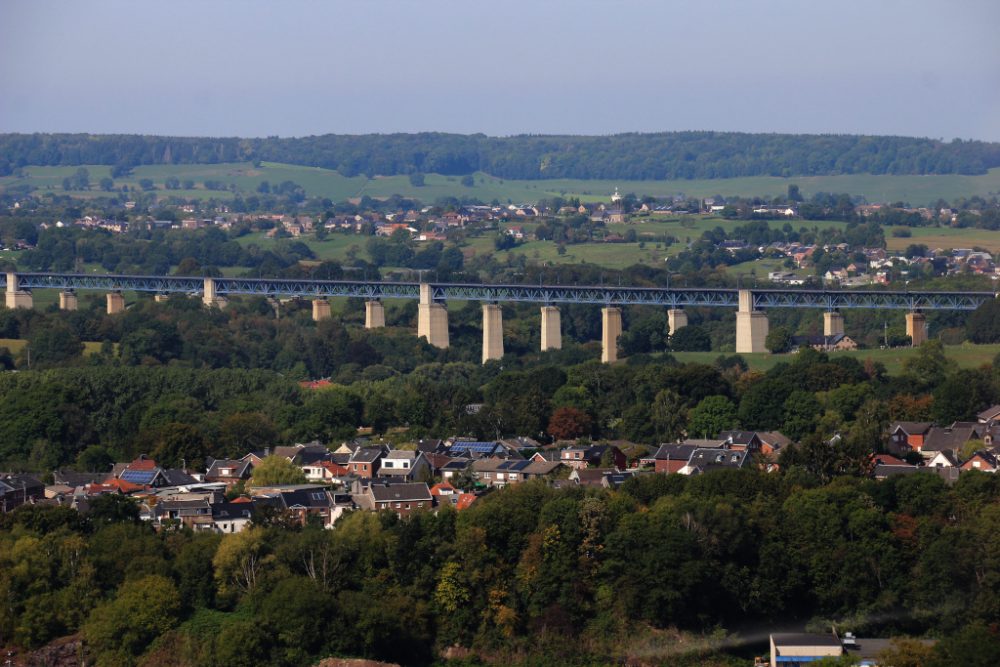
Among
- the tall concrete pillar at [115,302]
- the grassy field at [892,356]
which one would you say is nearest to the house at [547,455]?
the grassy field at [892,356]

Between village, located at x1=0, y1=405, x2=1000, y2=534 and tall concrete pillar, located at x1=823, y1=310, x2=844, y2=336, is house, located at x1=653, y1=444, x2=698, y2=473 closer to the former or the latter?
village, located at x1=0, y1=405, x2=1000, y2=534

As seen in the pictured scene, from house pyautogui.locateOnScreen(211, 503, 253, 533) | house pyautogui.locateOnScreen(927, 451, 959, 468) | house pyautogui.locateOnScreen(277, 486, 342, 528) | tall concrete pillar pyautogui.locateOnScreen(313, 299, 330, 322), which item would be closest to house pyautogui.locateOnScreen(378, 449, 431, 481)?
house pyautogui.locateOnScreen(277, 486, 342, 528)

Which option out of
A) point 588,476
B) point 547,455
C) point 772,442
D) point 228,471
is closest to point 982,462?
point 772,442

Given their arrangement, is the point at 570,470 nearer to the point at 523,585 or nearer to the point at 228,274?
the point at 523,585

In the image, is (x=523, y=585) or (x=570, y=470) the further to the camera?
(x=570, y=470)

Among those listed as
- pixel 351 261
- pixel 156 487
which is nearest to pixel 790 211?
pixel 351 261

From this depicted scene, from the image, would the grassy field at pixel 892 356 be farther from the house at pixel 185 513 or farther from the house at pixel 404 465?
the house at pixel 185 513
